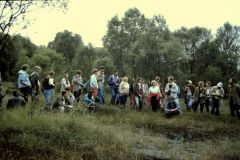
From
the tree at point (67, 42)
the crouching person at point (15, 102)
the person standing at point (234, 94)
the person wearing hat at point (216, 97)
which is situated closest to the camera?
the crouching person at point (15, 102)

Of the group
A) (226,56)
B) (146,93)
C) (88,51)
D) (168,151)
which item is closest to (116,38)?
(88,51)

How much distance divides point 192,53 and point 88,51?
789 inches

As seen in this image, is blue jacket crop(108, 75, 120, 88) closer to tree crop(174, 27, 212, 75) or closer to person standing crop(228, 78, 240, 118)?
person standing crop(228, 78, 240, 118)

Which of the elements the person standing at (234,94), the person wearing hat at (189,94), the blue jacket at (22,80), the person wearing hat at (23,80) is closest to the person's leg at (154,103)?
the person wearing hat at (189,94)

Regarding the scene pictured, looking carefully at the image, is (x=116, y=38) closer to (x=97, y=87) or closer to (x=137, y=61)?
(x=137, y=61)

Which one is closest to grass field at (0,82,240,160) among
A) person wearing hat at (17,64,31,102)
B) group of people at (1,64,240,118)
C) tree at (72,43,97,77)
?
person wearing hat at (17,64,31,102)

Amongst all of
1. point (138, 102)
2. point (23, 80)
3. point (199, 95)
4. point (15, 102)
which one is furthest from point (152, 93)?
point (15, 102)

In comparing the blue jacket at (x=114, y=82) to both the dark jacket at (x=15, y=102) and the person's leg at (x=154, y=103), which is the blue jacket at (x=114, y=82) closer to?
the person's leg at (x=154, y=103)

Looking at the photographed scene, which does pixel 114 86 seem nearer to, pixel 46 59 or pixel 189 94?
pixel 189 94

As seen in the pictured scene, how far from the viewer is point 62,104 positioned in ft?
52.7

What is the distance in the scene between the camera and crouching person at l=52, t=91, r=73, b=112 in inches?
598

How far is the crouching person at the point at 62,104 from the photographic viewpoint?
1518 cm

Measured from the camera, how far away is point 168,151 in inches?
466

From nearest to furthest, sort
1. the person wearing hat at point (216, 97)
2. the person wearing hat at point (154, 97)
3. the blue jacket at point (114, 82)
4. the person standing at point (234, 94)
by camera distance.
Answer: the person standing at point (234, 94) < the person wearing hat at point (154, 97) < the person wearing hat at point (216, 97) < the blue jacket at point (114, 82)
